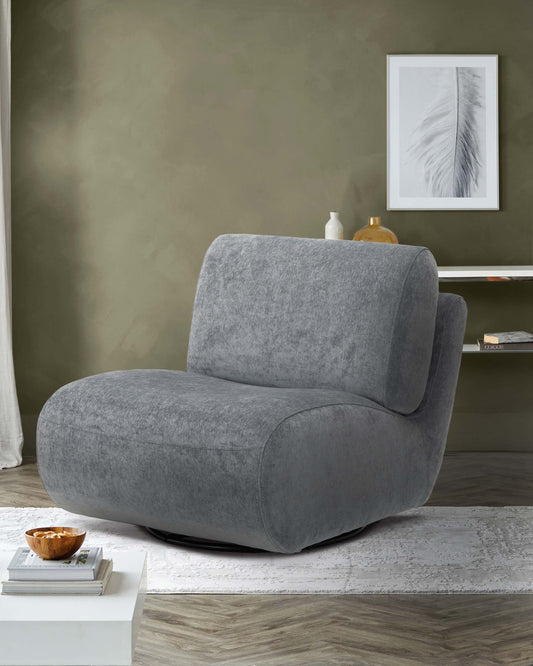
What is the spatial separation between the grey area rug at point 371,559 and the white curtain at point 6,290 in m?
1.10

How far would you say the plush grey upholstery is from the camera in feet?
9.02

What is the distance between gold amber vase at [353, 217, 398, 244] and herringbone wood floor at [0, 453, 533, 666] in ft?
7.17

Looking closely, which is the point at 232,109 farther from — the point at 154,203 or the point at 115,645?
the point at 115,645

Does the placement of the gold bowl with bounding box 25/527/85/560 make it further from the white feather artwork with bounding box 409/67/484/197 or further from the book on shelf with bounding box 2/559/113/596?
the white feather artwork with bounding box 409/67/484/197

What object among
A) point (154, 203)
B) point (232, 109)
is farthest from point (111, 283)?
point (232, 109)

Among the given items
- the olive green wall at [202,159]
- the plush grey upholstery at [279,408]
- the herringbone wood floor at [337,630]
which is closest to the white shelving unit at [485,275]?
the olive green wall at [202,159]

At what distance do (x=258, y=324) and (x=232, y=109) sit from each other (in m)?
1.77

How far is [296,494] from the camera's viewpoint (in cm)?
273

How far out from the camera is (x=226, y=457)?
108 inches

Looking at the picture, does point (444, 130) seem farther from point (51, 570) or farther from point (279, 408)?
point (51, 570)

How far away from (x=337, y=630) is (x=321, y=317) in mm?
1146

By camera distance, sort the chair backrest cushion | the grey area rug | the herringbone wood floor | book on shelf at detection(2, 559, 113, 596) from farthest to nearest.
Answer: the chair backrest cushion → the grey area rug → the herringbone wood floor → book on shelf at detection(2, 559, 113, 596)

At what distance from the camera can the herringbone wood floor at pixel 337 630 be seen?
2.18 m

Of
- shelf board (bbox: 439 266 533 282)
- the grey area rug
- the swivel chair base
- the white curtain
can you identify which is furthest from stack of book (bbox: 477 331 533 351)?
the white curtain
